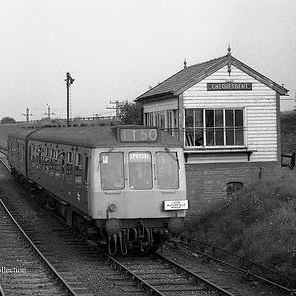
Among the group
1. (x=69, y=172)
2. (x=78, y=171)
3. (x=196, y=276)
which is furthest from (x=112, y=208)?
(x=69, y=172)

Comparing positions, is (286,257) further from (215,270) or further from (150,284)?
(150,284)

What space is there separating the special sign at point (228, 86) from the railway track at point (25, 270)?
24.3 feet

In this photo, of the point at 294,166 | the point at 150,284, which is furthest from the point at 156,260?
the point at 294,166

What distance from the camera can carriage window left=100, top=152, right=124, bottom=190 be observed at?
45.5 ft

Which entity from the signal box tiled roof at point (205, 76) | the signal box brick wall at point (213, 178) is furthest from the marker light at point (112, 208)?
the signal box tiled roof at point (205, 76)

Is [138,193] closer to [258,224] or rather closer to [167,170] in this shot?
[167,170]

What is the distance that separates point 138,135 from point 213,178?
654cm

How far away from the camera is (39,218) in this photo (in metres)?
21.5

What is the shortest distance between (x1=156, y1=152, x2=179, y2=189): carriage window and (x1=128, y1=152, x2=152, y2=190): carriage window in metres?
0.22

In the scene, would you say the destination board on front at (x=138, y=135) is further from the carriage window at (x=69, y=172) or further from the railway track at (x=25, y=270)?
the railway track at (x=25, y=270)

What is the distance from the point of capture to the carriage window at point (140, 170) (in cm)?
1400

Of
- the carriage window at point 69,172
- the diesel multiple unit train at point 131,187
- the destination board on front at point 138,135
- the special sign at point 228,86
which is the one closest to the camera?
the diesel multiple unit train at point 131,187

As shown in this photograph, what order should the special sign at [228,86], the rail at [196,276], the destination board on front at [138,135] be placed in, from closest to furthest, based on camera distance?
the rail at [196,276] < the destination board on front at [138,135] < the special sign at [228,86]

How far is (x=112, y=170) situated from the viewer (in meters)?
13.9
